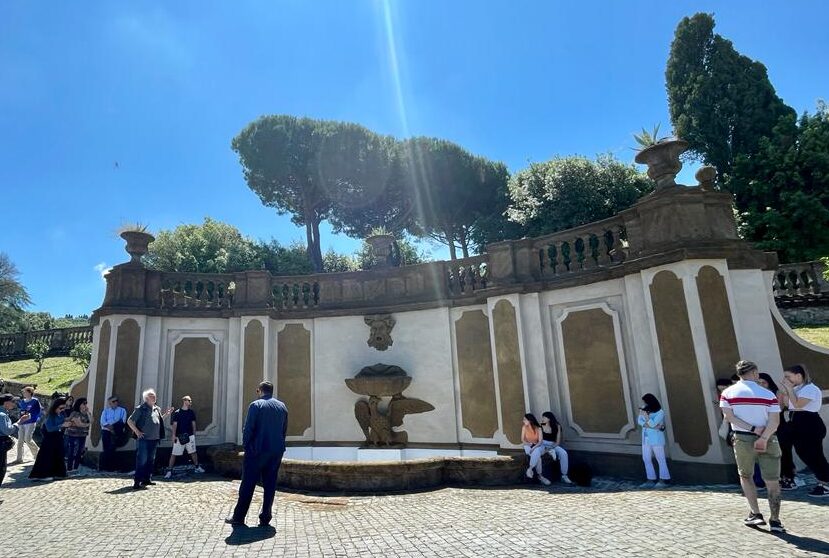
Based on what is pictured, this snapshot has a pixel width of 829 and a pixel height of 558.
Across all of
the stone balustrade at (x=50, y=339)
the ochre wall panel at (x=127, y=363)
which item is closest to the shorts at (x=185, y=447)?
the ochre wall panel at (x=127, y=363)

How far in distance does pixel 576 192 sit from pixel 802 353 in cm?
1719

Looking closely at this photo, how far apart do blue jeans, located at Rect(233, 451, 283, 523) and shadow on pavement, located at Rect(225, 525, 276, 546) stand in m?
0.15

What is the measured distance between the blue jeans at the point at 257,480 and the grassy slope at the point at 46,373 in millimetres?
15502

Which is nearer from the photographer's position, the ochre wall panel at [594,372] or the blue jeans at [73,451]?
the ochre wall panel at [594,372]

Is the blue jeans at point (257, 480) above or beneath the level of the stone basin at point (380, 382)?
beneath

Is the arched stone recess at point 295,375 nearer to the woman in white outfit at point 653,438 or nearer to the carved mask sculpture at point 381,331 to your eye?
the carved mask sculpture at point 381,331

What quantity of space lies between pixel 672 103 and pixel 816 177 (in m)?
11.6

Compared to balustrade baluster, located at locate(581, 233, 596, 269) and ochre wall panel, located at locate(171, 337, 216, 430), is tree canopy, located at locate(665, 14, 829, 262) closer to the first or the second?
balustrade baluster, located at locate(581, 233, 596, 269)

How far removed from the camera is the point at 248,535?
492 cm

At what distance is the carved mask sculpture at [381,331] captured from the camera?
11.5m

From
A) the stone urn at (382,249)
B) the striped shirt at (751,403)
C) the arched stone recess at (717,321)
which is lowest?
the striped shirt at (751,403)

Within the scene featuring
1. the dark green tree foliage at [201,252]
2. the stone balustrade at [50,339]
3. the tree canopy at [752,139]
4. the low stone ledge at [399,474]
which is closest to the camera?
the low stone ledge at [399,474]

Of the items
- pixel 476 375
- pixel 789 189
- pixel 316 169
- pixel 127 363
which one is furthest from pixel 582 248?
pixel 316 169

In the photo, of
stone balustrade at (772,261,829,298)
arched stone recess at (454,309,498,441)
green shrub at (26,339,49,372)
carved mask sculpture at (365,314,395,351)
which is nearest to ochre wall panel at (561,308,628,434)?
arched stone recess at (454,309,498,441)
